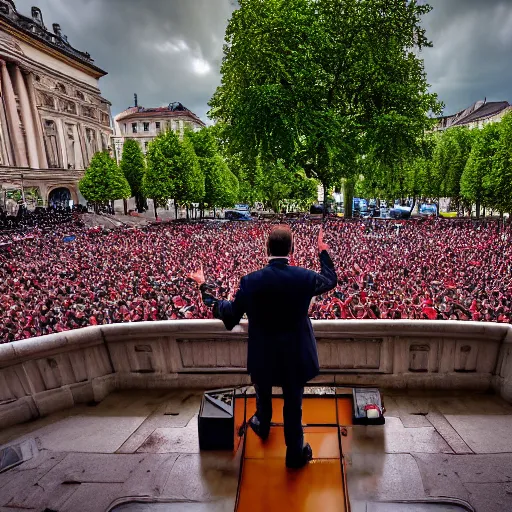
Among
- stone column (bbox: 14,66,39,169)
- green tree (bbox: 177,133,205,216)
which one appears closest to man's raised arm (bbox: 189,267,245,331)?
stone column (bbox: 14,66,39,169)

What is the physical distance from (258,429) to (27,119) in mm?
6387

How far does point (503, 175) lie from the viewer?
379 inches

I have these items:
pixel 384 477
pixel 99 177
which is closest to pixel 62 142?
pixel 99 177

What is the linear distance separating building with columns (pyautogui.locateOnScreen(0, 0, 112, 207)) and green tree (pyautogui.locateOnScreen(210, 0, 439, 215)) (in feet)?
7.84

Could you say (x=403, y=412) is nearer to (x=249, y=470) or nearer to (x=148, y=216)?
(x=249, y=470)

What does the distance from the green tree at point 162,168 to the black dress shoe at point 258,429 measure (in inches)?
326

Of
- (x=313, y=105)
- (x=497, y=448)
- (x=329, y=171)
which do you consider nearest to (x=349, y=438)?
(x=497, y=448)

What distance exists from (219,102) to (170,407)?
5.53m

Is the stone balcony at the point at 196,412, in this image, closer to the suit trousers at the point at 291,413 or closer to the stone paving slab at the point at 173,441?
the stone paving slab at the point at 173,441

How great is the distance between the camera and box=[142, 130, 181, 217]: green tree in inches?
432

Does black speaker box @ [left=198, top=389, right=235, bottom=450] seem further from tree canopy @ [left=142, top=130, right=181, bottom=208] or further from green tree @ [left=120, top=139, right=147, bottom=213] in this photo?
green tree @ [left=120, top=139, right=147, bottom=213]

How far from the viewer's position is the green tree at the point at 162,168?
11.0 m

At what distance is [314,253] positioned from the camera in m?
5.88

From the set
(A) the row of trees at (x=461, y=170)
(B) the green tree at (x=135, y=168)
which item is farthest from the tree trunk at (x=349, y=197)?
(B) the green tree at (x=135, y=168)
